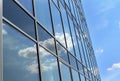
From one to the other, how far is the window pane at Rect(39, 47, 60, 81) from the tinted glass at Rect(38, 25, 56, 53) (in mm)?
328

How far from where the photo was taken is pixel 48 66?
8.05 metres

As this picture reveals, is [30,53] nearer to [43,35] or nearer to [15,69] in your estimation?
[15,69]

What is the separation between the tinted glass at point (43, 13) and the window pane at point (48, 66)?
4.47 feet

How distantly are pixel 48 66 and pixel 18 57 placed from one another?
2241mm

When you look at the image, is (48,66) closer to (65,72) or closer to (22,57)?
(22,57)

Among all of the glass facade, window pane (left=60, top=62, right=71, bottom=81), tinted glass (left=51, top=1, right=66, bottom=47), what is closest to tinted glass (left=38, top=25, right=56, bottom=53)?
the glass facade

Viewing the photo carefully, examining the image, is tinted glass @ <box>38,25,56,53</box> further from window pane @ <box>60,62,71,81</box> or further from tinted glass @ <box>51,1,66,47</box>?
tinted glass @ <box>51,1,66,47</box>

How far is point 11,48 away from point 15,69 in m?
0.55

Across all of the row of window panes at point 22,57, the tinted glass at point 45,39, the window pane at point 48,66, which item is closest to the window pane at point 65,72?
the window pane at point 48,66

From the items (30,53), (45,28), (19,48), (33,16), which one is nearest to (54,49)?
(45,28)

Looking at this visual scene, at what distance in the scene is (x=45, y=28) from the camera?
8.94 m

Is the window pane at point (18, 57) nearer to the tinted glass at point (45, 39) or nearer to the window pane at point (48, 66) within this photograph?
the window pane at point (48, 66)

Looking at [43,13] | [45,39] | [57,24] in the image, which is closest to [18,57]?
[45,39]

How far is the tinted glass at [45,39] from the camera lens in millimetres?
8148
